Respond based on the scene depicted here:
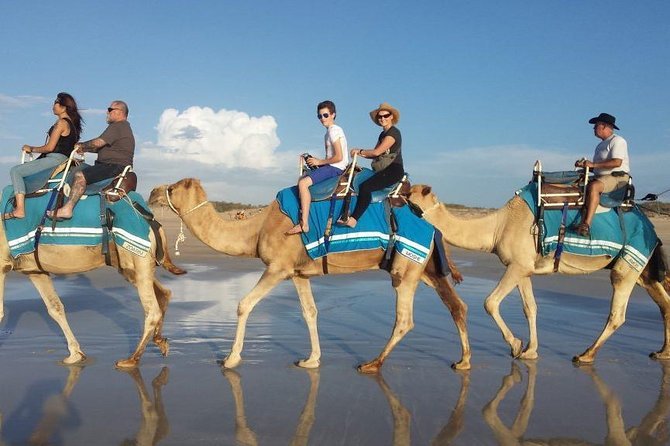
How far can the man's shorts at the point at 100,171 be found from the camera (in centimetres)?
796

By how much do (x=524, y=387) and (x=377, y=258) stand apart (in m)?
2.21

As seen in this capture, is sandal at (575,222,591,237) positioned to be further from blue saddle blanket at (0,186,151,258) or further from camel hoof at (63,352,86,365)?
camel hoof at (63,352,86,365)

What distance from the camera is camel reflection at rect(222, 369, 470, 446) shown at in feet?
17.4

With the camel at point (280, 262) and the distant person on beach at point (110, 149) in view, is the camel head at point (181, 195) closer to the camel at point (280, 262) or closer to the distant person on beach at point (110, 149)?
the camel at point (280, 262)

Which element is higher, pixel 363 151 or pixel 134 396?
pixel 363 151

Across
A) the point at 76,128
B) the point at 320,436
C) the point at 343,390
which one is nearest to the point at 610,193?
the point at 343,390

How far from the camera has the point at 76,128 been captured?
8.53m

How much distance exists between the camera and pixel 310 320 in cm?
821

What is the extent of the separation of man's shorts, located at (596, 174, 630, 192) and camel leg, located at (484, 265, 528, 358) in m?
1.61

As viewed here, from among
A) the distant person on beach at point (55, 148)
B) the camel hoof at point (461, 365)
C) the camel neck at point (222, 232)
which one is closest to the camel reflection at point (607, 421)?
the camel hoof at point (461, 365)

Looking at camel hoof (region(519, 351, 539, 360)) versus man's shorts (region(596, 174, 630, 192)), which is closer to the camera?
camel hoof (region(519, 351, 539, 360))

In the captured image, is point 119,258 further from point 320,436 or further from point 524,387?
point 524,387

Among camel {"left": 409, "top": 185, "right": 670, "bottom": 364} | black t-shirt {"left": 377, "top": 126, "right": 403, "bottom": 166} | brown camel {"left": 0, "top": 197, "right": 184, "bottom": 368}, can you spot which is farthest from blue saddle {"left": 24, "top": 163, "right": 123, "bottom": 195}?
camel {"left": 409, "top": 185, "right": 670, "bottom": 364}

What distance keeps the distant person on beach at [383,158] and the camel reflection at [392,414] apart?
79.0 inches
